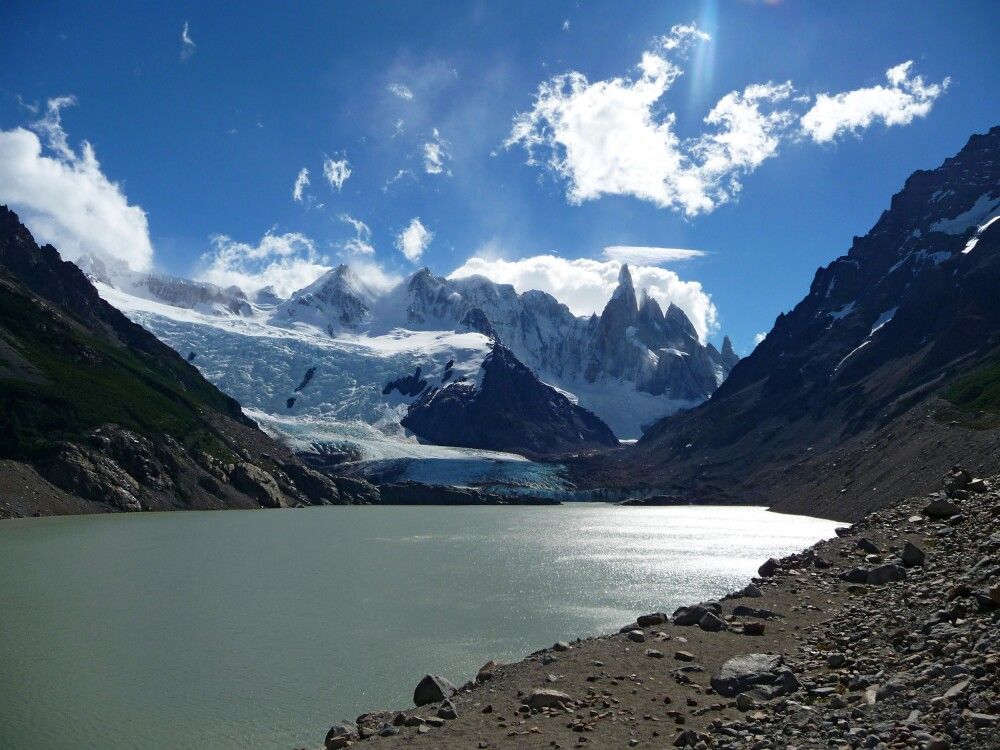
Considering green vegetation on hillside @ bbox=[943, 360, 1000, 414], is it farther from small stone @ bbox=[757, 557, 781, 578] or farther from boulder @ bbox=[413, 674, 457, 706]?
boulder @ bbox=[413, 674, 457, 706]

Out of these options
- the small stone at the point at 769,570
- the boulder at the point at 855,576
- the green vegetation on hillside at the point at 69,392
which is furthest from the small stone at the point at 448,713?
the green vegetation on hillside at the point at 69,392

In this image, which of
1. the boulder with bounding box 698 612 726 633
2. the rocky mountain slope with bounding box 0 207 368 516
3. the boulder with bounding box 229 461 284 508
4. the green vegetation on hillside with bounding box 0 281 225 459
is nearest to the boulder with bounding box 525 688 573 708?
the boulder with bounding box 698 612 726 633

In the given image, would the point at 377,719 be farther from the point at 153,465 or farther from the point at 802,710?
the point at 153,465

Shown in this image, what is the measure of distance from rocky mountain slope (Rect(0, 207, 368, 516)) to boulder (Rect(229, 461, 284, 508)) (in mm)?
238

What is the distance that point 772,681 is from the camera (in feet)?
62.8

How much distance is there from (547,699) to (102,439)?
457 feet

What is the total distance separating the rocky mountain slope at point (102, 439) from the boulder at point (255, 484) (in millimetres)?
238

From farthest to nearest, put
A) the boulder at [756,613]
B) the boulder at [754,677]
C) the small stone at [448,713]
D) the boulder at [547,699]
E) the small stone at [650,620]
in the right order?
the small stone at [650,620]
the boulder at [756,613]
the small stone at [448,713]
the boulder at [547,699]
the boulder at [754,677]

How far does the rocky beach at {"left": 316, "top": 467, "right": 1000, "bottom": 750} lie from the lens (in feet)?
48.0

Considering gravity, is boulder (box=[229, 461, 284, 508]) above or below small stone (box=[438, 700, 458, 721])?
below

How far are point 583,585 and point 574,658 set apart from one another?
95.4 feet

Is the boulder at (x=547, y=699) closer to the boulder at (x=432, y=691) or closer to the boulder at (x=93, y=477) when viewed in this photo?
the boulder at (x=432, y=691)

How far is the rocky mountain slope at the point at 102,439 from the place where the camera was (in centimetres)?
12425

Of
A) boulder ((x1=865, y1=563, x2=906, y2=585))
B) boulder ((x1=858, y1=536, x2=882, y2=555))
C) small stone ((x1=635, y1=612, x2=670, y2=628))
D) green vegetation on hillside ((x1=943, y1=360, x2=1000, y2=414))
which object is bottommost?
small stone ((x1=635, y1=612, x2=670, y2=628))
